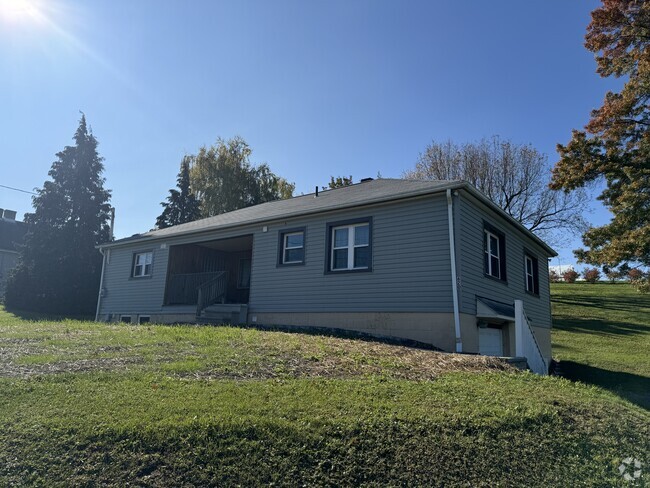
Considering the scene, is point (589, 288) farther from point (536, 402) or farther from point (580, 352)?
point (536, 402)

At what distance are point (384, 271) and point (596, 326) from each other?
1745 centimetres

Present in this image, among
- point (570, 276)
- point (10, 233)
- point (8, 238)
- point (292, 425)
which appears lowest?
point (292, 425)

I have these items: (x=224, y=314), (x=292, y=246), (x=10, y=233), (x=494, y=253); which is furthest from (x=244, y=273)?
(x=10, y=233)

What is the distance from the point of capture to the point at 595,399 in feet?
22.0

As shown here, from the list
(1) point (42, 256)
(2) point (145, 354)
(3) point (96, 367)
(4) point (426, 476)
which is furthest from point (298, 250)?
(1) point (42, 256)

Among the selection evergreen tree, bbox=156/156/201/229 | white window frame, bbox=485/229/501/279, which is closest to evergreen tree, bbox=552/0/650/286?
white window frame, bbox=485/229/501/279

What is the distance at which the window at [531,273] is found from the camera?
1642 centimetres

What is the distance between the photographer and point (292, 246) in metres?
14.2

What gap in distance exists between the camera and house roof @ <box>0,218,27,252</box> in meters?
38.9

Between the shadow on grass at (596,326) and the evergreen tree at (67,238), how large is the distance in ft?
79.6

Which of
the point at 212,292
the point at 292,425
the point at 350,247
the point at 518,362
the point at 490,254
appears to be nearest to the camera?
the point at 292,425

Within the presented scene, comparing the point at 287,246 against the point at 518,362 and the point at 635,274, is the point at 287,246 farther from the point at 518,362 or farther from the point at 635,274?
the point at 635,274

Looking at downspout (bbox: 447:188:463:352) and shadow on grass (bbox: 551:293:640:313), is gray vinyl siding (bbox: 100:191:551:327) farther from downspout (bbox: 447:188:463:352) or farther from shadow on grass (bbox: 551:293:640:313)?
shadow on grass (bbox: 551:293:640:313)

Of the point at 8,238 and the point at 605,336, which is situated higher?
the point at 8,238
